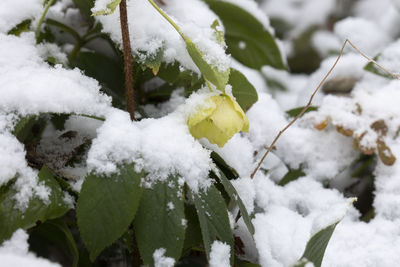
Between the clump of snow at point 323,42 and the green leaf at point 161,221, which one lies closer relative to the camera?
the green leaf at point 161,221

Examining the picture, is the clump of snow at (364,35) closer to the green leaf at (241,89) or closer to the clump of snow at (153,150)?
Result: the green leaf at (241,89)

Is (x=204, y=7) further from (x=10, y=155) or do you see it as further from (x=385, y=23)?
(x=385, y=23)

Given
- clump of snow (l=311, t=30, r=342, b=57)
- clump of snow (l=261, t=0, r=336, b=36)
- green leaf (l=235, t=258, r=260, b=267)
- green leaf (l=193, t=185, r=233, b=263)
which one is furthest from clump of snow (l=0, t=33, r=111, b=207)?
clump of snow (l=261, t=0, r=336, b=36)

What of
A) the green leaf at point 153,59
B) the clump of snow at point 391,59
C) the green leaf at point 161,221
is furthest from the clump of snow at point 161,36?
the clump of snow at point 391,59

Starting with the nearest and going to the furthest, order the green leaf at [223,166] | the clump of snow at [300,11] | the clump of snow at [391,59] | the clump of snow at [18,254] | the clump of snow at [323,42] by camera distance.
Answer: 1. the clump of snow at [18,254]
2. the green leaf at [223,166]
3. the clump of snow at [391,59]
4. the clump of snow at [323,42]
5. the clump of snow at [300,11]

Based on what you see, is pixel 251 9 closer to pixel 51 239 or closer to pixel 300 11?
pixel 51 239

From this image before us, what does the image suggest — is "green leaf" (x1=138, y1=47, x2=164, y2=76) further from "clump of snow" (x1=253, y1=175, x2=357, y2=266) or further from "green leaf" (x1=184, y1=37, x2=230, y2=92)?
"clump of snow" (x1=253, y1=175, x2=357, y2=266)

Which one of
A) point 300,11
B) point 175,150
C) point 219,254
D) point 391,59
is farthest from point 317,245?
point 300,11
